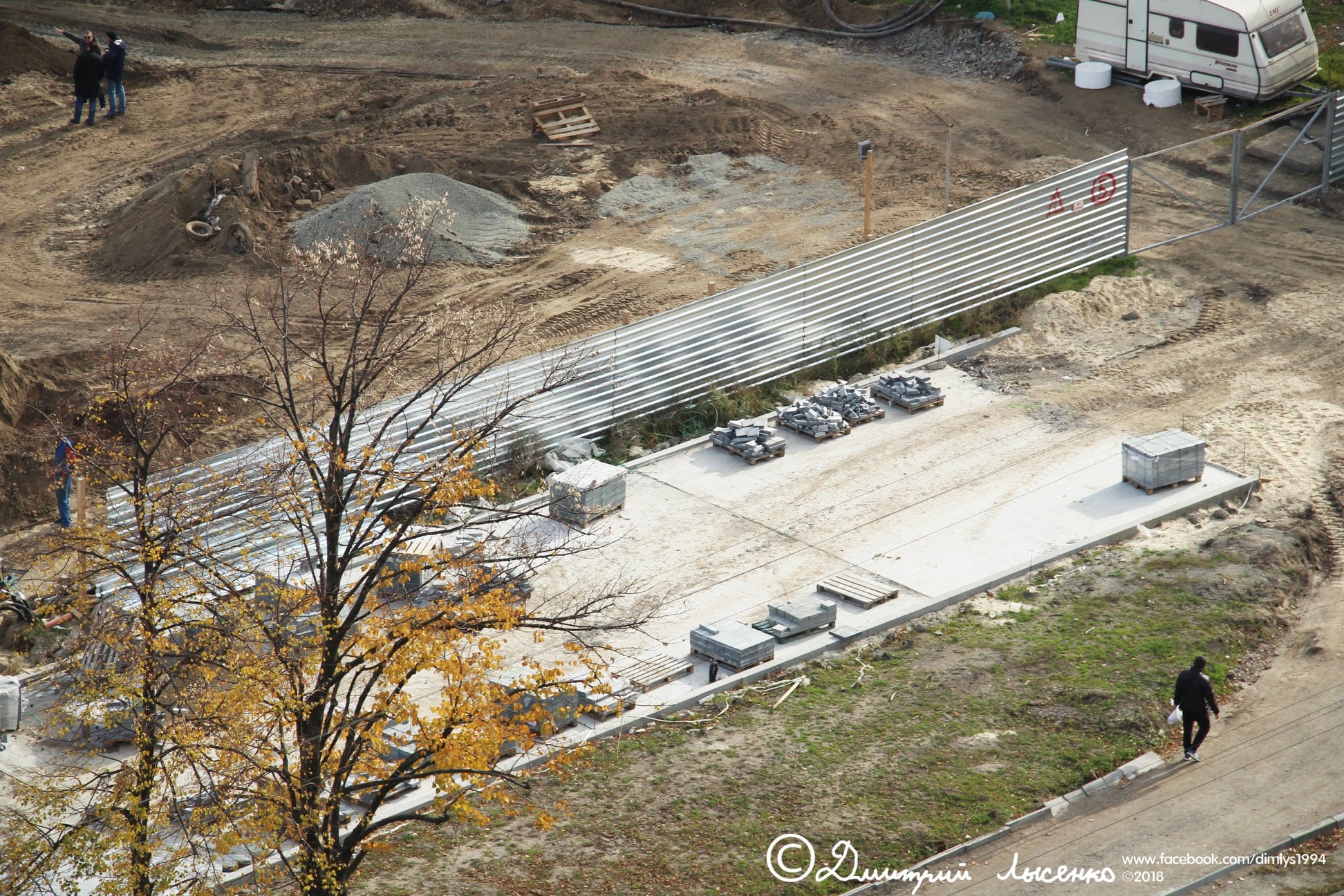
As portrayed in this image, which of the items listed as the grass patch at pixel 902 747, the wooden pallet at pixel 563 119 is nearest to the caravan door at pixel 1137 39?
the wooden pallet at pixel 563 119

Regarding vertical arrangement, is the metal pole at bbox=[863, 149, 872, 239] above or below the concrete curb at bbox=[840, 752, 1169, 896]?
above

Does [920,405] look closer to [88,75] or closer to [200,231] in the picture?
[200,231]

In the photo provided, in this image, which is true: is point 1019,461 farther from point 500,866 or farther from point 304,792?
point 304,792

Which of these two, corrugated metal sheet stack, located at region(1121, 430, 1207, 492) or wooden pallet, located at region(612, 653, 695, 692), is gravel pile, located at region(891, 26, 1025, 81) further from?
wooden pallet, located at region(612, 653, 695, 692)

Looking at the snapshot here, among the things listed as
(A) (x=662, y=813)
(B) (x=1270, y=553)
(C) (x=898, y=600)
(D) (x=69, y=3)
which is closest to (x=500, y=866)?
(A) (x=662, y=813)

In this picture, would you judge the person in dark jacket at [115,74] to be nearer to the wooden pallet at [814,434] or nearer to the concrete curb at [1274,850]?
the wooden pallet at [814,434]

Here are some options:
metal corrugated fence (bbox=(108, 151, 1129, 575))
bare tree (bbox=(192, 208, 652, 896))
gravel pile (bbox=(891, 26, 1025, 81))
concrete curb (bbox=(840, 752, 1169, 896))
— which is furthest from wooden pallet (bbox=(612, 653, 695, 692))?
gravel pile (bbox=(891, 26, 1025, 81))

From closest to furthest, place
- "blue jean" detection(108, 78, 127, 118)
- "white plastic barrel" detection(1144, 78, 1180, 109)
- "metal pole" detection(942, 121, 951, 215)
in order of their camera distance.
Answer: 1. "metal pole" detection(942, 121, 951, 215)
2. "white plastic barrel" detection(1144, 78, 1180, 109)
3. "blue jean" detection(108, 78, 127, 118)
